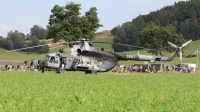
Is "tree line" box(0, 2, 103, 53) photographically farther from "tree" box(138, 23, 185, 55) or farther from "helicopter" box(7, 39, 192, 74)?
"helicopter" box(7, 39, 192, 74)

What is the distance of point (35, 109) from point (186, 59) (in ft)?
424

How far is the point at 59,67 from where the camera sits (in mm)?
41344

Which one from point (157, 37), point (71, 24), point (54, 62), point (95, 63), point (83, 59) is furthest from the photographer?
point (157, 37)

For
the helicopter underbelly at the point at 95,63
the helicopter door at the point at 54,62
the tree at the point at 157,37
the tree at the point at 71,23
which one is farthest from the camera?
the tree at the point at 157,37

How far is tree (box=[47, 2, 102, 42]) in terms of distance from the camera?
94.4 meters

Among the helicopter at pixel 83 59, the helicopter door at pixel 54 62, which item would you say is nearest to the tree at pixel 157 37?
the helicopter at pixel 83 59

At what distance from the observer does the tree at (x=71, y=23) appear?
9444cm

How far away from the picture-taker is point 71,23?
98438 mm

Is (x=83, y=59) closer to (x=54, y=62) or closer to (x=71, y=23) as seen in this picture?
(x=54, y=62)

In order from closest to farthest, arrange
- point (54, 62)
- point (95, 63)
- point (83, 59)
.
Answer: point (83, 59), point (54, 62), point (95, 63)

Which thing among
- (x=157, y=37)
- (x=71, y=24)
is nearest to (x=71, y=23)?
(x=71, y=24)

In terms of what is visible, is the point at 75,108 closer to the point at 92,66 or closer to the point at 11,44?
the point at 92,66

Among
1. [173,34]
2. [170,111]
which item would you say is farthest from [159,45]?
[170,111]

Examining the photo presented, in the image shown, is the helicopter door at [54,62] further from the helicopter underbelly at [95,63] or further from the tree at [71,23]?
the tree at [71,23]
